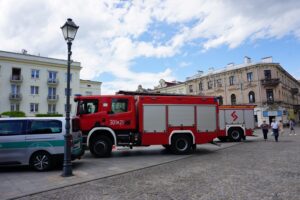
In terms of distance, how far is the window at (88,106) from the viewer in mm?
11969

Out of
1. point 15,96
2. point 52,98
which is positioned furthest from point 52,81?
point 15,96

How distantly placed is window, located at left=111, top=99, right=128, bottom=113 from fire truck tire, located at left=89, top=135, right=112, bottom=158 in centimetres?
143

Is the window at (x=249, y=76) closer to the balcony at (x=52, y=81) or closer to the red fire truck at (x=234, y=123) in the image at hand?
the red fire truck at (x=234, y=123)

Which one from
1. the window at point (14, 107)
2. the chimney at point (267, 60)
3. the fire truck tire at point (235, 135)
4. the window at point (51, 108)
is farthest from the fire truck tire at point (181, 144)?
the chimney at point (267, 60)

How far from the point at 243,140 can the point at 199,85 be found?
3434cm

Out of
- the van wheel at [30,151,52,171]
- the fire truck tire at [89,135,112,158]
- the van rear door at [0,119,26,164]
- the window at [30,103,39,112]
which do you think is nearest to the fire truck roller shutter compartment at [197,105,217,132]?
the fire truck tire at [89,135,112,158]

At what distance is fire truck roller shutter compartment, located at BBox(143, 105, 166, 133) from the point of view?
1234 cm

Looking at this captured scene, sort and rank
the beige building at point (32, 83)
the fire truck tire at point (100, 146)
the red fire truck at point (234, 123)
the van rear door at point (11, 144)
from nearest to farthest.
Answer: the van rear door at point (11, 144)
the fire truck tire at point (100, 146)
the red fire truck at point (234, 123)
the beige building at point (32, 83)

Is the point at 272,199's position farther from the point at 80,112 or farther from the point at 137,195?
the point at 80,112

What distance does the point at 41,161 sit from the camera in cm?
883

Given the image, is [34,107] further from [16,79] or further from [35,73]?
[35,73]

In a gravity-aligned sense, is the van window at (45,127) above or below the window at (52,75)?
below

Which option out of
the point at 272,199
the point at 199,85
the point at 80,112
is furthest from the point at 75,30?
the point at 199,85

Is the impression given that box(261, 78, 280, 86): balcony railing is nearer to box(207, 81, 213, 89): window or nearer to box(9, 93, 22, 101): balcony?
box(207, 81, 213, 89): window
